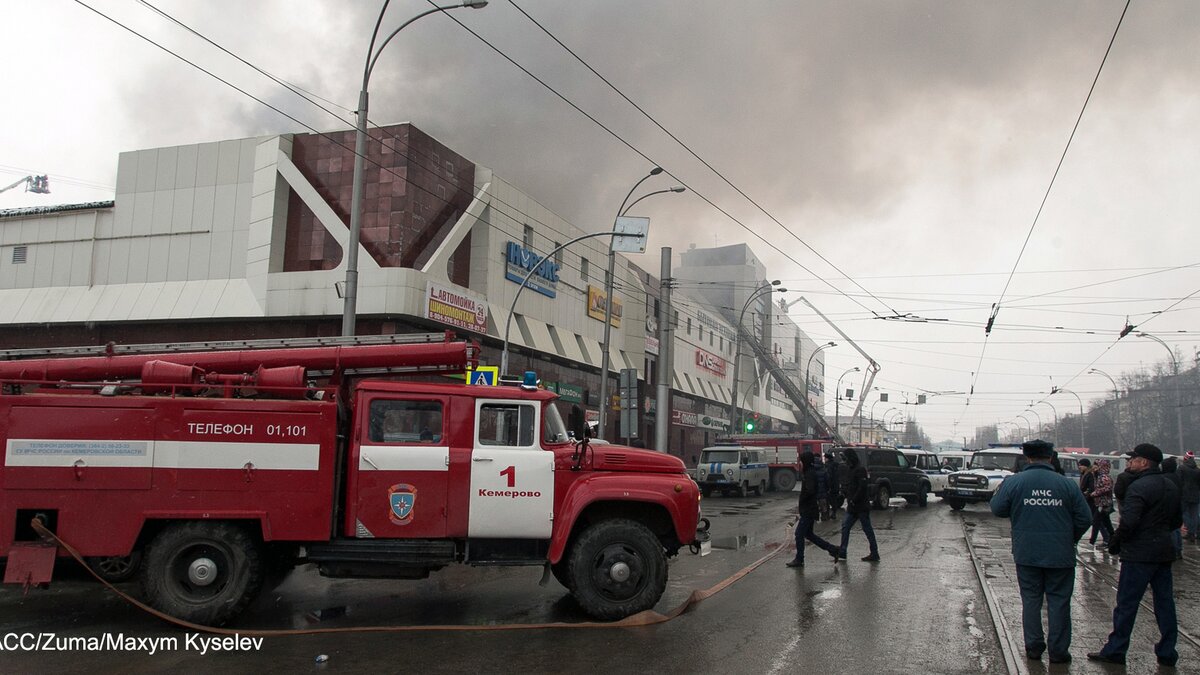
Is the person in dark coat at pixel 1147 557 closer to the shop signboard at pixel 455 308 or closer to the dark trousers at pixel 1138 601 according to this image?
the dark trousers at pixel 1138 601

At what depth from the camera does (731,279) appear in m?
84.4

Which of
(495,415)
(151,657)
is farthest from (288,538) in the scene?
(495,415)

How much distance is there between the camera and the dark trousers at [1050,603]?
258 inches

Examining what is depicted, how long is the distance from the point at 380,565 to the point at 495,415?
1.87m

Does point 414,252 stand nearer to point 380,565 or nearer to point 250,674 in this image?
point 380,565

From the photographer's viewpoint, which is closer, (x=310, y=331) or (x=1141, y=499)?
(x=1141, y=499)

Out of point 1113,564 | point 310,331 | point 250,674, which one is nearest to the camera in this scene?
point 250,674

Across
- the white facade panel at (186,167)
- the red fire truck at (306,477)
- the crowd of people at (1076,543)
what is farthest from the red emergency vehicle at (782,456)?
the crowd of people at (1076,543)

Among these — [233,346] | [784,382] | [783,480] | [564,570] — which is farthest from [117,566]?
[784,382]

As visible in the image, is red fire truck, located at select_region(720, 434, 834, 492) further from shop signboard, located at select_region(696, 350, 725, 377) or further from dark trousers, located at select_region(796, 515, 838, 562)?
dark trousers, located at select_region(796, 515, 838, 562)

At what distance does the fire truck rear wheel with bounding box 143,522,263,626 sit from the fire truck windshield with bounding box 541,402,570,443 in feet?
10.0

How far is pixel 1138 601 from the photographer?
6598 millimetres

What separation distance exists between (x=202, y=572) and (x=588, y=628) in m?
3.70

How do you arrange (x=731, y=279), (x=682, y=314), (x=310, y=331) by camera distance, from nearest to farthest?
1. (x=310, y=331)
2. (x=682, y=314)
3. (x=731, y=279)
